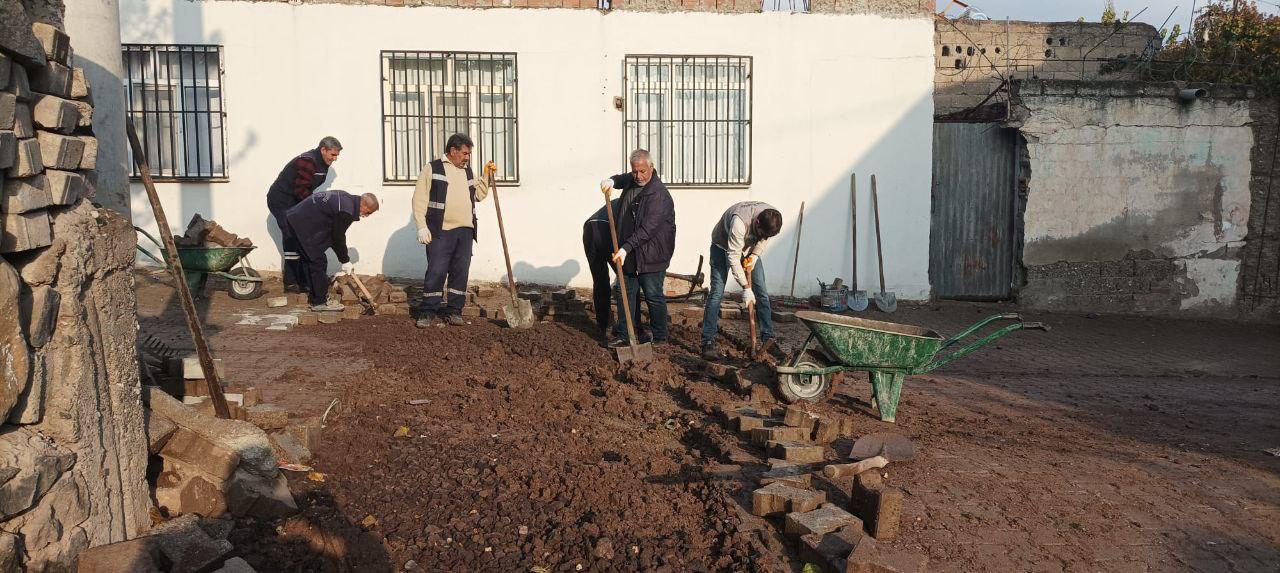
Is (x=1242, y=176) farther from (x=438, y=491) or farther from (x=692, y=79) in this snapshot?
(x=438, y=491)

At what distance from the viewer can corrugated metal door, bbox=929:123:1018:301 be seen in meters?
11.5

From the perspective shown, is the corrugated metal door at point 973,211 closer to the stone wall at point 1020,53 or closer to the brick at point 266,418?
the stone wall at point 1020,53

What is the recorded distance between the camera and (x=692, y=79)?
1111 centimetres

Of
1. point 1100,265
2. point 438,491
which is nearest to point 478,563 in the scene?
point 438,491

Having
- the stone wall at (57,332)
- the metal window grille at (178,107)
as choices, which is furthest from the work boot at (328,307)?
the stone wall at (57,332)

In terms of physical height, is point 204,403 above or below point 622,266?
below

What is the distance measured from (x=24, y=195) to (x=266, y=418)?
1.86 metres

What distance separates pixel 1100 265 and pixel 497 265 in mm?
7668

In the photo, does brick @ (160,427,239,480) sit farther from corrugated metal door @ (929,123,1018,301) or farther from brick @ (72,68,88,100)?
corrugated metal door @ (929,123,1018,301)

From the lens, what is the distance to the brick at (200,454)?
12.1 ft

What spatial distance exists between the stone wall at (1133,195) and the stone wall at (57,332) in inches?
411

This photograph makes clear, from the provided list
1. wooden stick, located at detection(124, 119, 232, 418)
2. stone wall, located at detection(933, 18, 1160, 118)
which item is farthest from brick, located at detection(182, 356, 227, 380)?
stone wall, located at detection(933, 18, 1160, 118)

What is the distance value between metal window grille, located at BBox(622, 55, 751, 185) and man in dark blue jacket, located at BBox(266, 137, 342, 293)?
12.0 ft

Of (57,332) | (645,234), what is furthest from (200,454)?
(645,234)
